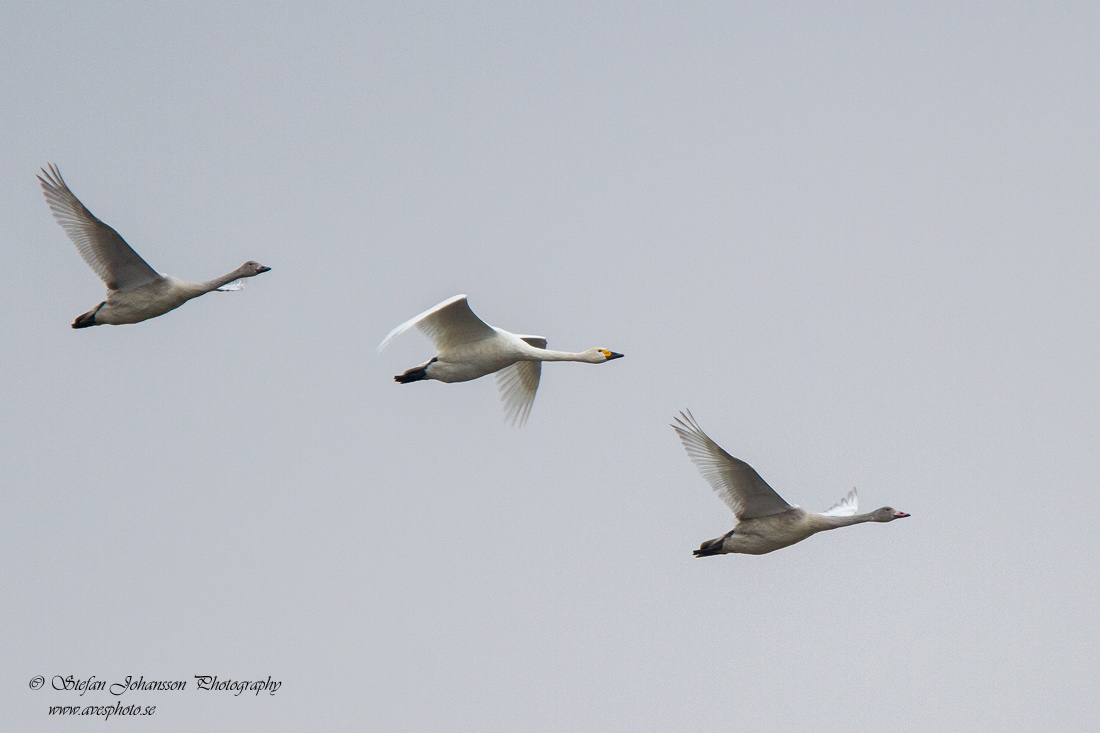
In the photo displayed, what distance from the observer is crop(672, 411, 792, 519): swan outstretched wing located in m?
22.4

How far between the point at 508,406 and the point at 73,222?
28.0ft

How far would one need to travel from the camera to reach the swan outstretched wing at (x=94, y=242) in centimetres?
2436

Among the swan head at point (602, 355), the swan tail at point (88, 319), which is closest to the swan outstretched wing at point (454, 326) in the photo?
the swan head at point (602, 355)

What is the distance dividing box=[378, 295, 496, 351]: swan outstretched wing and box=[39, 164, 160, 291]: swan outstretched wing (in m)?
4.88

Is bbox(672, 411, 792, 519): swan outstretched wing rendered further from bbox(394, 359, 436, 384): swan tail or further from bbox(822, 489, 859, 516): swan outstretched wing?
bbox(394, 359, 436, 384): swan tail

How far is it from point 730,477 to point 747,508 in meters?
0.64

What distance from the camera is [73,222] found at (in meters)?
24.7

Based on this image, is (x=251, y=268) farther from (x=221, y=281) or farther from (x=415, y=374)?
(x=415, y=374)

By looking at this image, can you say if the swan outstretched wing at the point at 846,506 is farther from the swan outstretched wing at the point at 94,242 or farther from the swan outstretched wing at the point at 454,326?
the swan outstretched wing at the point at 94,242

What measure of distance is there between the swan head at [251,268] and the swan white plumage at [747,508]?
8.45 meters

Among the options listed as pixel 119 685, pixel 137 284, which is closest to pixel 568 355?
pixel 137 284

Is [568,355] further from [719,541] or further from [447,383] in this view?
[719,541]

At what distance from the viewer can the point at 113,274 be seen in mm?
24750

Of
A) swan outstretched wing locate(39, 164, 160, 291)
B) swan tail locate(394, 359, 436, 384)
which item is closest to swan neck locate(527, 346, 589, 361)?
swan tail locate(394, 359, 436, 384)
